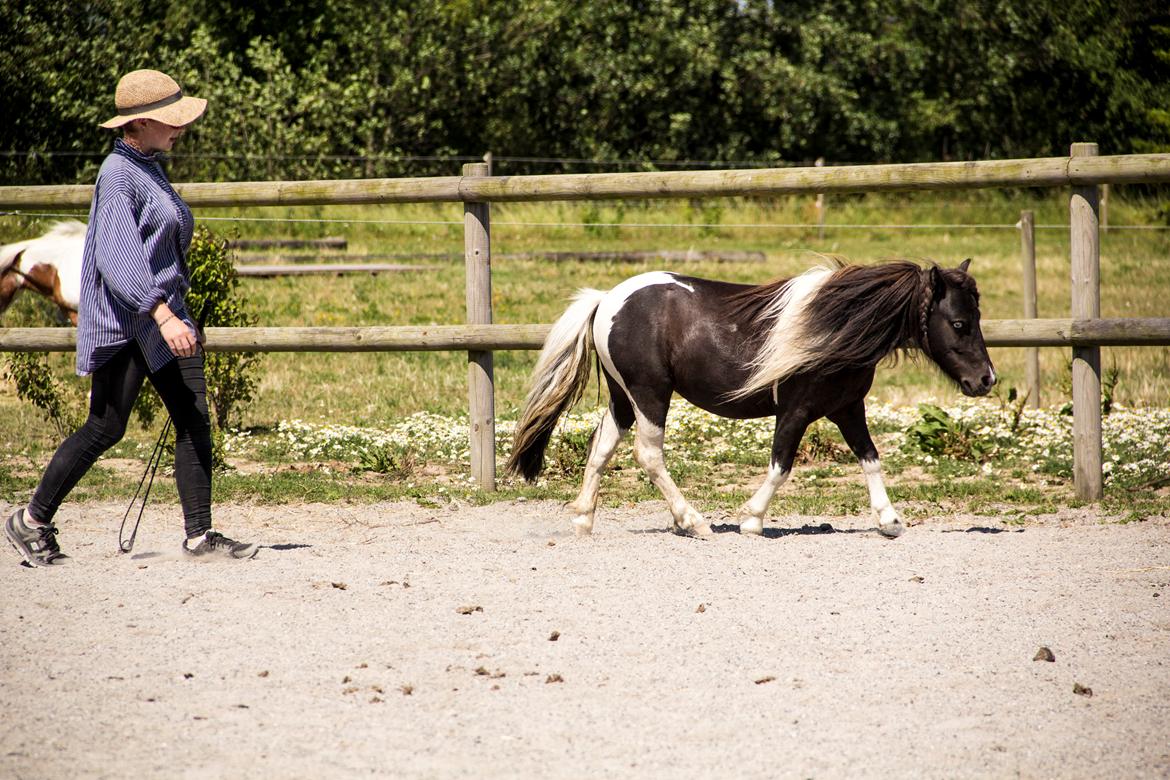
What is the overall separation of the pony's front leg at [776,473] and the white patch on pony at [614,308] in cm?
70

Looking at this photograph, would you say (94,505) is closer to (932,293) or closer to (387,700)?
(387,700)

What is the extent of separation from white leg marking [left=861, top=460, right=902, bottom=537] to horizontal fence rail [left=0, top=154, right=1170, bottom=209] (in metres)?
1.56

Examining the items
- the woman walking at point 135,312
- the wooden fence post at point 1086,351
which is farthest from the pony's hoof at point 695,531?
the wooden fence post at point 1086,351

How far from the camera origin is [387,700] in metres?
3.49

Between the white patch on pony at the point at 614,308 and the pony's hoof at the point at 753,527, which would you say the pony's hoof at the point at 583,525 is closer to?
the white patch on pony at the point at 614,308

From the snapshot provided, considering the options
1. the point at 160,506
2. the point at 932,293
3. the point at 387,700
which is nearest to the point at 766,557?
the point at 932,293

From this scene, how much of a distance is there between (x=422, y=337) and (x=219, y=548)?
211 centimetres

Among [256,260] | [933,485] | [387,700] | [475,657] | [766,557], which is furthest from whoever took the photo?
[256,260]

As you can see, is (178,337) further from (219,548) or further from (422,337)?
(422,337)

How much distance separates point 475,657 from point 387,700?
1.38ft

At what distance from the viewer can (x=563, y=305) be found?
13031 mm

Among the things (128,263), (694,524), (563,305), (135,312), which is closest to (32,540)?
(135,312)

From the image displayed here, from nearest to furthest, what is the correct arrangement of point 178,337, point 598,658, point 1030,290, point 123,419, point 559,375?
point 598,658, point 178,337, point 123,419, point 559,375, point 1030,290

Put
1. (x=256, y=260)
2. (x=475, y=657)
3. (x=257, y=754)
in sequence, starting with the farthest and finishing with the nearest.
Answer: (x=256, y=260) → (x=475, y=657) → (x=257, y=754)
